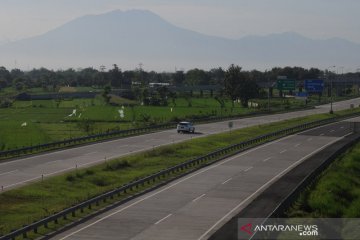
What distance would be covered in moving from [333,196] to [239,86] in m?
133

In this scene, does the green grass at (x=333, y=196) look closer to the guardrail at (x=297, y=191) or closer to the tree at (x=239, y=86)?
the guardrail at (x=297, y=191)

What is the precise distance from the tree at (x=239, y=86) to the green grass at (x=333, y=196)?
116 m

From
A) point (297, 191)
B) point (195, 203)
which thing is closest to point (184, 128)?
point (297, 191)

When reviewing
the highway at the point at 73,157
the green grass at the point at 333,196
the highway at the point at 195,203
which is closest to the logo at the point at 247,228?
the highway at the point at 195,203

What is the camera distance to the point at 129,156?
192 ft

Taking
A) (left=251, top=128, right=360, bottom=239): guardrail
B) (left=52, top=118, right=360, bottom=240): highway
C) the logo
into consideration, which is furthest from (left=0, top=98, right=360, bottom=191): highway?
(left=251, top=128, right=360, bottom=239): guardrail

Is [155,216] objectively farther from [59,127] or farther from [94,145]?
[59,127]

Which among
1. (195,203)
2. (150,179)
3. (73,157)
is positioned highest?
(150,179)

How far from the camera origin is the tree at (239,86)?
171125mm

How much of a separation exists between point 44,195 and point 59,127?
5858 cm

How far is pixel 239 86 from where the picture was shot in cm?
17150

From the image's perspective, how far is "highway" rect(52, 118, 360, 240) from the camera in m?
30.4

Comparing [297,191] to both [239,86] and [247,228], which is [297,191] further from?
[239,86]

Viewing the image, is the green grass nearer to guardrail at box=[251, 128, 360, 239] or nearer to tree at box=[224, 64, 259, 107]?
guardrail at box=[251, 128, 360, 239]
